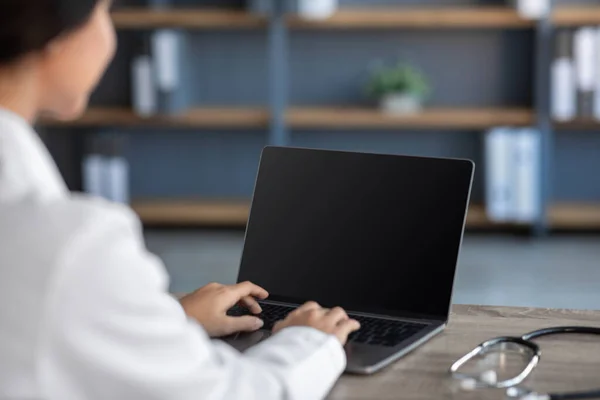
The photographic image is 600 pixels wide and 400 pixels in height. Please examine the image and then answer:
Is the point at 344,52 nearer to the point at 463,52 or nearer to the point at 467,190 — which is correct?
the point at 463,52

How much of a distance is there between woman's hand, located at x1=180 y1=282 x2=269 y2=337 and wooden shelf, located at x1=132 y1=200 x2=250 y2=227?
11.1ft

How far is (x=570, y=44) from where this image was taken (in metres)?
4.43

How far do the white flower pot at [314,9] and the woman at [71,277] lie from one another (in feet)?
11.9

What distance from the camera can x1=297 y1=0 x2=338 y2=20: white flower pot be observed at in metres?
4.51

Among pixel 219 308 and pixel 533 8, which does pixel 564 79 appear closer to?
pixel 533 8

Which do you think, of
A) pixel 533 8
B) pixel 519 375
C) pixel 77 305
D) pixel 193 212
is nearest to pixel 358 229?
pixel 519 375

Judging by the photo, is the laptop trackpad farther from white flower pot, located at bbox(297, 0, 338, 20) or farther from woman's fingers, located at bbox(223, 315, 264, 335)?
white flower pot, located at bbox(297, 0, 338, 20)

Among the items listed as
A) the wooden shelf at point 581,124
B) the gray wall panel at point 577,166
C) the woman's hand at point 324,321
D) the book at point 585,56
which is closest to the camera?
the woman's hand at point 324,321

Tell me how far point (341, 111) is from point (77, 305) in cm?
396

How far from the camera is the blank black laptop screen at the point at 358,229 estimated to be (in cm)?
134

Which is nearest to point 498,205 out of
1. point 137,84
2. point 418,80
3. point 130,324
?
point 418,80

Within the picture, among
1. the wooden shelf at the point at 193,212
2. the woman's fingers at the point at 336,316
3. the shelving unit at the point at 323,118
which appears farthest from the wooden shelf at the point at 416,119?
the woman's fingers at the point at 336,316

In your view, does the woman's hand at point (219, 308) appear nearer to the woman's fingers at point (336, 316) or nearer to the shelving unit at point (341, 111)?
the woman's fingers at point (336, 316)

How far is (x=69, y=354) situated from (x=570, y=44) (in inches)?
157
